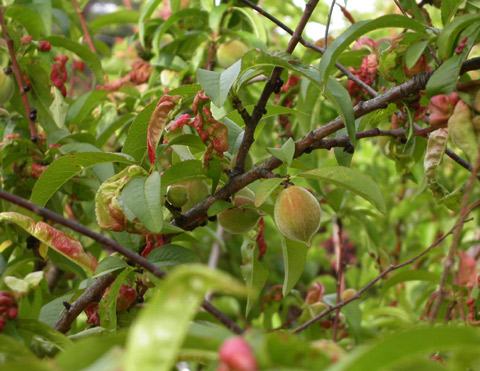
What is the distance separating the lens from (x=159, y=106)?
94cm

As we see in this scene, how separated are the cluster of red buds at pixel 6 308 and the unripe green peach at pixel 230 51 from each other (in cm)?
108

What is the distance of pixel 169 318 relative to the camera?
0.43 m

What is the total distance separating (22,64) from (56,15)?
1.66ft

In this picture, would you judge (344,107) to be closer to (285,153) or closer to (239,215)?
(285,153)

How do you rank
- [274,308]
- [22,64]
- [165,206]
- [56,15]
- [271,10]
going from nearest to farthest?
[165,206]
[22,64]
[274,308]
[56,15]
[271,10]

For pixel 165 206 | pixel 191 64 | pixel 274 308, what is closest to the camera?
pixel 165 206

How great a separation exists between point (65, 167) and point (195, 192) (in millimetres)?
234

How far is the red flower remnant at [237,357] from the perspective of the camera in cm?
42

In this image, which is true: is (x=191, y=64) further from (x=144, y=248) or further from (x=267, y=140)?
(x=144, y=248)

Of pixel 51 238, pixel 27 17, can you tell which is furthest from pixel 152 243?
pixel 27 17

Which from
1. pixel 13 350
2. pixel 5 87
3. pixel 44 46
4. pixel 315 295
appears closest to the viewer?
pixel 13 350

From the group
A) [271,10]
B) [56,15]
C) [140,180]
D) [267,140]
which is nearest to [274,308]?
[267,140]

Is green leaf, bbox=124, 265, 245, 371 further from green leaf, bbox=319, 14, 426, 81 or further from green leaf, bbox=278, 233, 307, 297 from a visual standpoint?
green leaf, bbox=278, 233, 307, 297

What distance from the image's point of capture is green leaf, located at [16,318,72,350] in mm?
729
